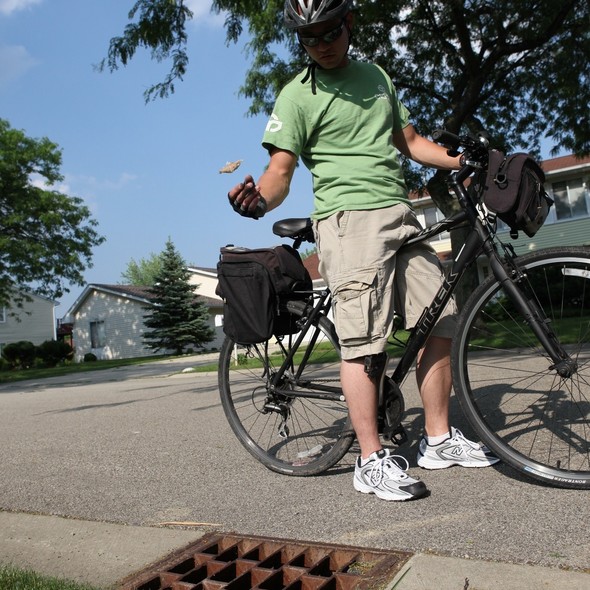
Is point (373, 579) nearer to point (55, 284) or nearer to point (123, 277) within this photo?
point (55, 284)

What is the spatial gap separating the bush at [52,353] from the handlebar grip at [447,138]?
3765cm

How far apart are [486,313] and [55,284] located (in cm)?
2714

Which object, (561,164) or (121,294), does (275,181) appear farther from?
(121,294)

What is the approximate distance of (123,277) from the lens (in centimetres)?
9806

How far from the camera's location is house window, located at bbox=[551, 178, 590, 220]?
103 feet

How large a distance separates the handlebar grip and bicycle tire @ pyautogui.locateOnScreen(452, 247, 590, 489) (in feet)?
1.99

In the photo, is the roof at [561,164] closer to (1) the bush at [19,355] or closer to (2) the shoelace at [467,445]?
(1) the bush at [19,355]

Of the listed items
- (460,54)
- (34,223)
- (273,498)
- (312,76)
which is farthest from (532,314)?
(34,223)

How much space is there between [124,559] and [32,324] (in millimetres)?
52582

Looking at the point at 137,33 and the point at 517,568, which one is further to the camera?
the point at 137,33

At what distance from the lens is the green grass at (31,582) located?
2.11 meters

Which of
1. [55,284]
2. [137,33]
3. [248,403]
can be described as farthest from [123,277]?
[248,403]

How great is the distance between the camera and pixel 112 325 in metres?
46.2

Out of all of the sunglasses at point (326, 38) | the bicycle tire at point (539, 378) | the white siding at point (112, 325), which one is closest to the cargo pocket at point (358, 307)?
the bicycle tire at point (539, 378)
